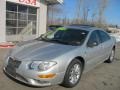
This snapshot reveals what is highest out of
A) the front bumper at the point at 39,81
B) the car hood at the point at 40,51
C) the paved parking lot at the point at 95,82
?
the car hood at the point at 40,51

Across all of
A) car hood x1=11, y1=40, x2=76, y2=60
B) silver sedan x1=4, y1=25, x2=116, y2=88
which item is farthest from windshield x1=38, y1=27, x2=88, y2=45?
car hood x1=11, y1=40, x2=76, y2=60

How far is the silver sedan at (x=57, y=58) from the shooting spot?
14.9 ft

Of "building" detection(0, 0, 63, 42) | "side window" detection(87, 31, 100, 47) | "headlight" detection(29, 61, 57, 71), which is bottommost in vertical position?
"headlight" detection(29, 61, 57, 71)

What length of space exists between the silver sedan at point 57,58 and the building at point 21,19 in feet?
22.5

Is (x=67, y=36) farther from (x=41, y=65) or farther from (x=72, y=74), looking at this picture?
(x=41, y=65)

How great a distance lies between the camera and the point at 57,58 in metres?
4.68

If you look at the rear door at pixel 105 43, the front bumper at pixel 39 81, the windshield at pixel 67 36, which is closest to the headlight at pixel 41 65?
the front bumper at pixel 39 81

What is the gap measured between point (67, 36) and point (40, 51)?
137 centimetres

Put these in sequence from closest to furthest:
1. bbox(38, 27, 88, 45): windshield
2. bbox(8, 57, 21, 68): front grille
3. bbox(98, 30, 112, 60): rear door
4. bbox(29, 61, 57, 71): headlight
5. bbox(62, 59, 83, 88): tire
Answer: bbox(29, 61, 57, 71): headlight
bbox(8, 57, 21, 68): front grille
bbox(62, 59, 83, 88): tire
bbox(38, 27, 88, 45): windshield
bbox(98, 30, 112, 60): rear door

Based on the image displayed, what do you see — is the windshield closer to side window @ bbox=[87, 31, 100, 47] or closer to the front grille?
side window @ bbox=[87, 31, 100, 47]

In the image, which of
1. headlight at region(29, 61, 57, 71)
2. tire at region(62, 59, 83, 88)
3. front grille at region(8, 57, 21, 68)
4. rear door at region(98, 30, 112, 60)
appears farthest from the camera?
rear door at region(98, 30, 112, 60)

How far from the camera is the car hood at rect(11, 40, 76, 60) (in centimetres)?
474

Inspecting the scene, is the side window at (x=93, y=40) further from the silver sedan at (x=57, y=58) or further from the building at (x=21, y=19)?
the building at (x=21, y=19)

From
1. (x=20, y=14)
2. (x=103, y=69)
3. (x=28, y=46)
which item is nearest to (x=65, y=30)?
(x=28, y=46)
